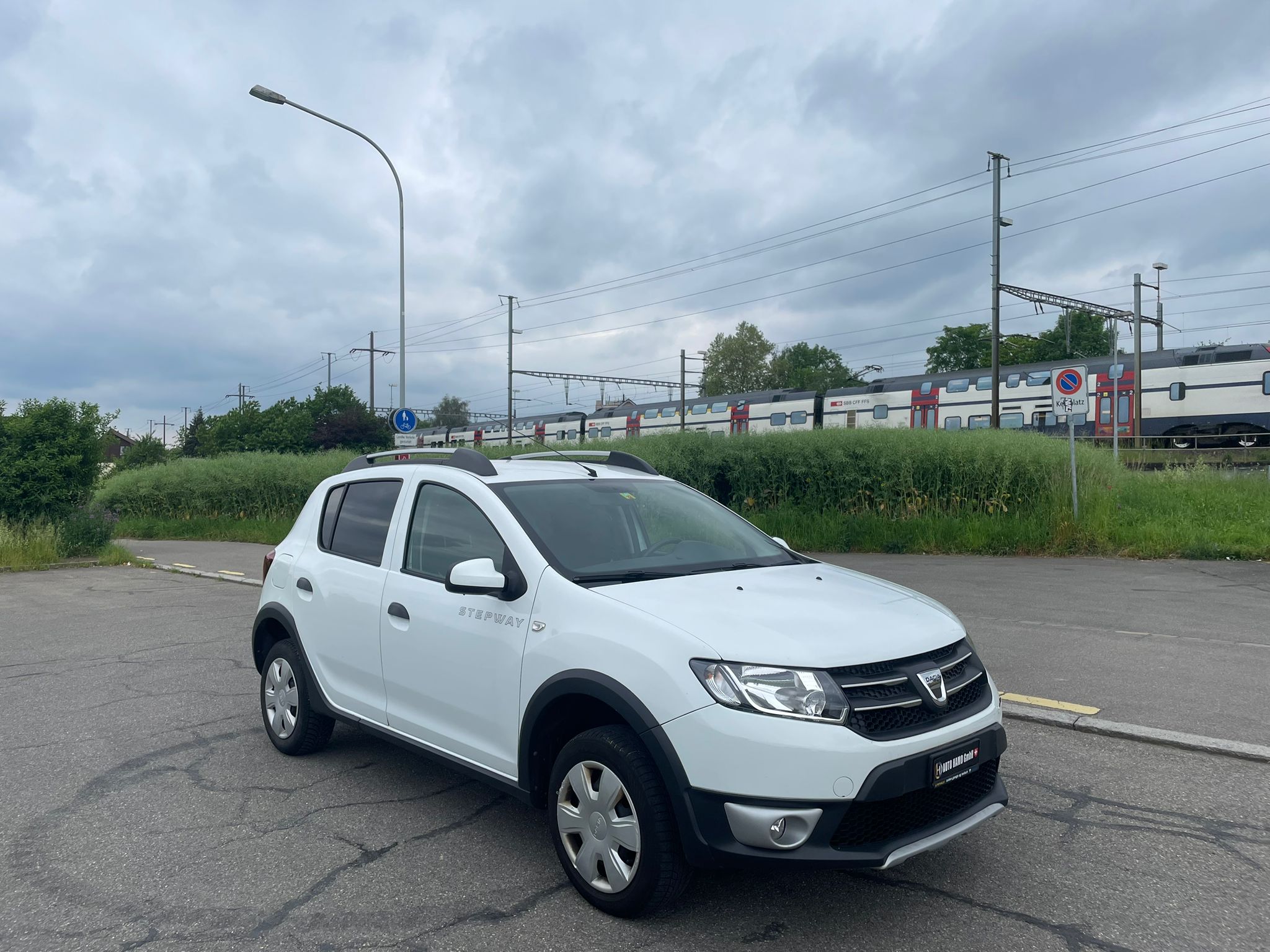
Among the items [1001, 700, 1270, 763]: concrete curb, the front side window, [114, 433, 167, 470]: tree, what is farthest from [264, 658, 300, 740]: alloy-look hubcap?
[114, 433, 167, 470]: tree

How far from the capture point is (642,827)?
10.5ft

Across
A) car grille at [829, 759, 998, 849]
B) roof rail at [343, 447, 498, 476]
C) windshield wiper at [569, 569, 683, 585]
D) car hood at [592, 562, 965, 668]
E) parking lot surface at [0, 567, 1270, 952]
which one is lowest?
parking lot surface at [0, 567, 1270, 952]

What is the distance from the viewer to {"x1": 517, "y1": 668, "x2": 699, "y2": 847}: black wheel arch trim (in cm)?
313

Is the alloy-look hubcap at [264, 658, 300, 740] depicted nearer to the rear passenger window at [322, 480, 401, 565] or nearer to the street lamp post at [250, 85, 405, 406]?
the rear passenger window at [322, 480, 401, 565]

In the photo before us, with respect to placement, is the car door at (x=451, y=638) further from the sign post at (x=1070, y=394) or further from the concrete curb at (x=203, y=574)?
the sign post at (x=1070, y=394)

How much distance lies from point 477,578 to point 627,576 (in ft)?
1.98

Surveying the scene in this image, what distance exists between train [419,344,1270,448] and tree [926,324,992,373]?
37.3m

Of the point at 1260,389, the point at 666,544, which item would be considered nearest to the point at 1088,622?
the point at 666,544

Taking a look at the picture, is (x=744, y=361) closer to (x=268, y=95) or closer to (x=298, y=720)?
(x=268, y=95)

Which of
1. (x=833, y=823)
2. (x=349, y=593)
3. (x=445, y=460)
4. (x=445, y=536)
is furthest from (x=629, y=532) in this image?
(x=833, y=823)

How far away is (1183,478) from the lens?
60.9ft

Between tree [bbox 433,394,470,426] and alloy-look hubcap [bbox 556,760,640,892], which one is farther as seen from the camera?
tree [bbox 433,394,470,426]

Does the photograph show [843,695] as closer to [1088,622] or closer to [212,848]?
[212,848]

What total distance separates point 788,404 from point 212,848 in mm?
38942
